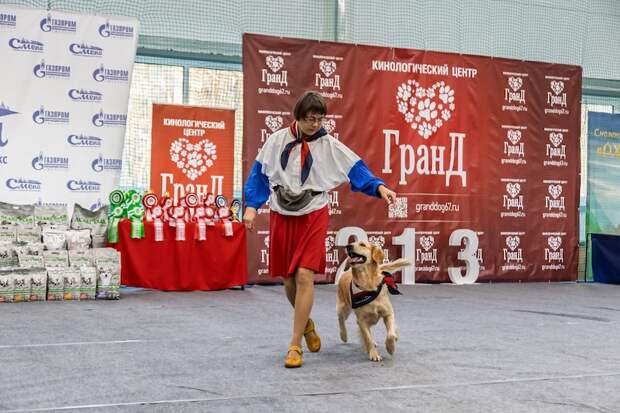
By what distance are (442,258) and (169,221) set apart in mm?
3292

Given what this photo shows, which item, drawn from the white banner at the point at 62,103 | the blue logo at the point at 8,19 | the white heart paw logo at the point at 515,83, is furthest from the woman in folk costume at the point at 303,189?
the white heart paw logo at the point at 515,83

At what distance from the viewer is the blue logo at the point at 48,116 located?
7.98m

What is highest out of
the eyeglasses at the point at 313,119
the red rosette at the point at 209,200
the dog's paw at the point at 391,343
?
the eyeglasses at the point at 313,119

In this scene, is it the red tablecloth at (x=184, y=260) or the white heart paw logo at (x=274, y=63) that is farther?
the white heart paw logo at (x=274, y=63)

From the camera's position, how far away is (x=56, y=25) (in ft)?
26.5

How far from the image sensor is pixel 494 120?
390 inches

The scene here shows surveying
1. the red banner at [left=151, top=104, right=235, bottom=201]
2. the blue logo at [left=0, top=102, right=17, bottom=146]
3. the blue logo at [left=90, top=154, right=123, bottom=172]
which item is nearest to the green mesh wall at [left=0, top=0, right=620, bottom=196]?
the red banner at [left=151, top=104, right=235, bottom=201]

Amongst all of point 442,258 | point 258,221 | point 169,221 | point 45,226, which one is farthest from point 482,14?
point 45,226

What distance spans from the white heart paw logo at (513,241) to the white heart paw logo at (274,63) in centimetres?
337

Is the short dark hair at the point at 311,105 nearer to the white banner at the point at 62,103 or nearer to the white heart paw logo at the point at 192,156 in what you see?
the white banner at the point at 62,103

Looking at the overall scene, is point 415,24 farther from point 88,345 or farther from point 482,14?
point 88,345

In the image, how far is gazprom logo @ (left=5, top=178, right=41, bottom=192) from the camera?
Result: 25.7 feet

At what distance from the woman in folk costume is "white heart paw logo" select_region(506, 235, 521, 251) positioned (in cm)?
587

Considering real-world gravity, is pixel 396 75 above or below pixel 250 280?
above
